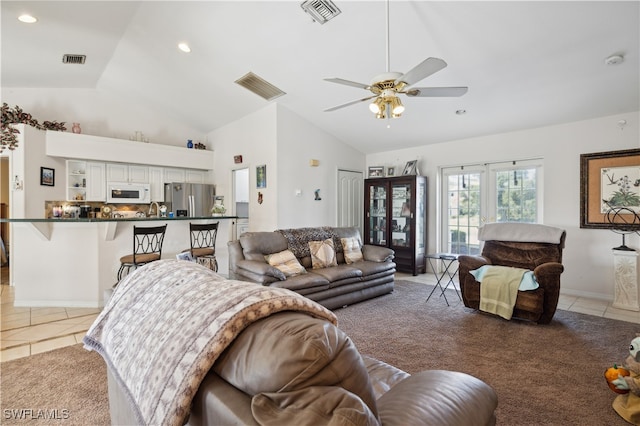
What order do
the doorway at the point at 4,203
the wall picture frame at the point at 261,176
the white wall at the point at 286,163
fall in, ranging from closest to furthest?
the white wall at the point at 286,163 < the wall picture frame at the point at 261,176 < the doorway at the point at 4,203

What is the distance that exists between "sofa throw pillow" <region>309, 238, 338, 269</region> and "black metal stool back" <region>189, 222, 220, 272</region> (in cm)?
147

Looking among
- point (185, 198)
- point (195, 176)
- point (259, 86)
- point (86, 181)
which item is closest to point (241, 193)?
point (195, 176)

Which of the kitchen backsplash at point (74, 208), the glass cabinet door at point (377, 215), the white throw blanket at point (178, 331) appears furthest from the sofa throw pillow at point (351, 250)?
the kitchen backsplash at point (74, 208)

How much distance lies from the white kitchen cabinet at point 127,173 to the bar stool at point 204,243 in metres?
2.51

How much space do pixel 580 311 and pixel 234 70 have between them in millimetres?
5401

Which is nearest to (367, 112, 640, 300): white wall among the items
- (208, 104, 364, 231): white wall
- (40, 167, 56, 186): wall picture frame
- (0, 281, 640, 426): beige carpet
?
(0, 281, 640, 426): beige carpet

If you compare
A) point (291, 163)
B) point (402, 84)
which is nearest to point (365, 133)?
point (291, 163)

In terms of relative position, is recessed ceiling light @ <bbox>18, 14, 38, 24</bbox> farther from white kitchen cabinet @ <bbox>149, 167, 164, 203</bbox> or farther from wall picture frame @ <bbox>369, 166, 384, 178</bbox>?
wall picture frame @ <bbox>369, 166, 384, 178</bbox>

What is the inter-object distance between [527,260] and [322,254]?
2587mm

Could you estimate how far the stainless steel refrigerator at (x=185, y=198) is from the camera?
21.5 ft

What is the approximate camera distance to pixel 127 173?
6238mm

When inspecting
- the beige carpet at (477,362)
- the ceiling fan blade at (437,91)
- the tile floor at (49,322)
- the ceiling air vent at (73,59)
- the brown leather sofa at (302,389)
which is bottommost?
the beige carpet at (477,362)

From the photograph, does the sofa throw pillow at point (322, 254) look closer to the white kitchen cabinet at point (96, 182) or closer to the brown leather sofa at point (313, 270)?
the brown leather sofa at point (313, 270)

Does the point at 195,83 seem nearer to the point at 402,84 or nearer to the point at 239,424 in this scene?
the point at 402,84
